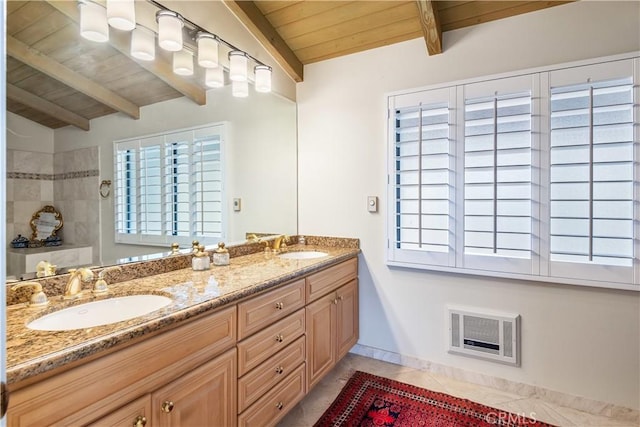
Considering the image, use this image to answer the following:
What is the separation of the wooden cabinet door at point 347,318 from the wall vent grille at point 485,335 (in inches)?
25.5

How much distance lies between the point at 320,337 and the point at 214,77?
66.6 inches

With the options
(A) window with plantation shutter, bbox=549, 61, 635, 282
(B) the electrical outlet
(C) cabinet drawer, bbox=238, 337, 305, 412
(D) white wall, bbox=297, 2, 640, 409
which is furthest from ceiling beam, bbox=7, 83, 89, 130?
(A) window with plantation shutter, bbox=549, 61, 635, 282

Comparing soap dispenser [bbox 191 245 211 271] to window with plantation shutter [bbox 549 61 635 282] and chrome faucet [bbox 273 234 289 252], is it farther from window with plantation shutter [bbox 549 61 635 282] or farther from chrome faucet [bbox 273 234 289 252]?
window with plantation shutter [bbox 549 61 635 282]

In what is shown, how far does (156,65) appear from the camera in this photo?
1.70 metres

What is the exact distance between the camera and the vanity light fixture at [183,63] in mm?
1786

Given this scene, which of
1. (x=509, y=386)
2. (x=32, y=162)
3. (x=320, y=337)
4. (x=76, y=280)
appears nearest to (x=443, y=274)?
Answer: (x=509, y=386)

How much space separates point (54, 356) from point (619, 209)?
237 cm

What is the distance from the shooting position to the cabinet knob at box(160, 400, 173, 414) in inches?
40.5

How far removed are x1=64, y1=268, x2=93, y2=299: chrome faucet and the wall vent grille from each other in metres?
2.01

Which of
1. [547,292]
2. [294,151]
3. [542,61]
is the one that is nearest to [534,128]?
[542,61]

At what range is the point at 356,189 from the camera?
2467 millimetres

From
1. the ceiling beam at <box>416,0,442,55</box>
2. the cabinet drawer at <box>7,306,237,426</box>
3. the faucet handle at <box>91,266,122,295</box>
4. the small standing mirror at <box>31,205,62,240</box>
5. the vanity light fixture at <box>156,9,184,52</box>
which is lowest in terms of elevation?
the cabinet drawer at <box>7,306,237,426</box>

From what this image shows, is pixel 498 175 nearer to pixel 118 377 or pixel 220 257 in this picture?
pixel 220 257

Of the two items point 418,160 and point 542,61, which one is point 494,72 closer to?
point 542,61
